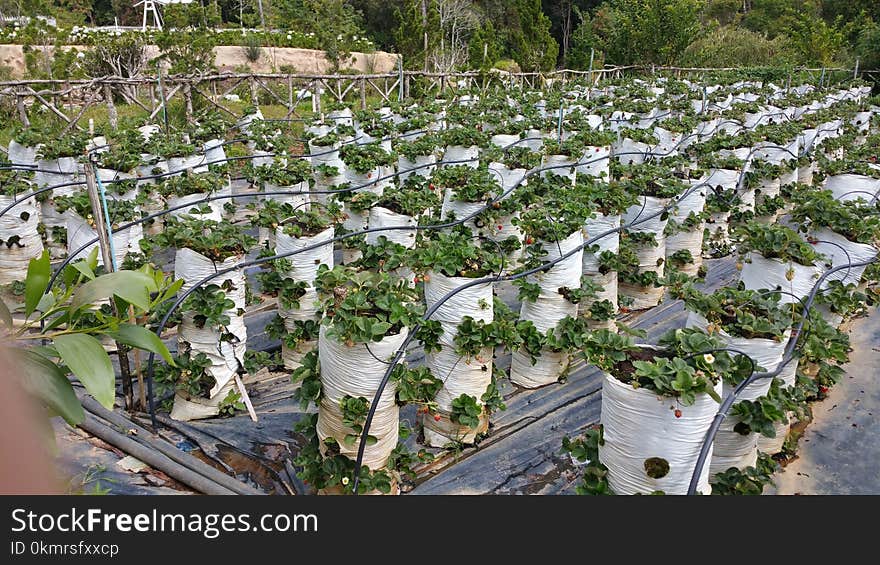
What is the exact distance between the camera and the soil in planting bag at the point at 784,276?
407cm

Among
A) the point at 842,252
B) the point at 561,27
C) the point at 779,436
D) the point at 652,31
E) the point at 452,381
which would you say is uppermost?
the point at 561,27

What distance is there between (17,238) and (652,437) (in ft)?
19.6

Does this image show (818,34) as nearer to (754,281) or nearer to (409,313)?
(754,281)

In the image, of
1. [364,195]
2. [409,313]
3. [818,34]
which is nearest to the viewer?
[409,313]

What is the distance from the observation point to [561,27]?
36.6m

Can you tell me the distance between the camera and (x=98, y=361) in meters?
1.16

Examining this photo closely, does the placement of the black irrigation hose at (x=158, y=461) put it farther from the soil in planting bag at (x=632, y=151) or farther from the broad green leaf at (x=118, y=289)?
the soil in planting bag at (x=632, y=151)

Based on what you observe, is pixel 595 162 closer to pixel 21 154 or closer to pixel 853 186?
pixel 853 186

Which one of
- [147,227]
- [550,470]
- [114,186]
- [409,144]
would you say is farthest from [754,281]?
[147,227]

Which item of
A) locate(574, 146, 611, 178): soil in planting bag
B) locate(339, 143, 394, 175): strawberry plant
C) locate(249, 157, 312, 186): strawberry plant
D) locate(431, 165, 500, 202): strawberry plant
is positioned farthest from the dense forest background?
locate(431, 165, 500, 202): strawberry plant

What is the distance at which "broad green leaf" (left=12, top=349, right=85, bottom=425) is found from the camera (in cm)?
114

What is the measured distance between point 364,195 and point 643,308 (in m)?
2.91

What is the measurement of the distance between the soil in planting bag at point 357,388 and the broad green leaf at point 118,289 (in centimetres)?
167

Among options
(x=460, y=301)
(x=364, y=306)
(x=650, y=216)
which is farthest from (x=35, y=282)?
(x=650, y=216)
